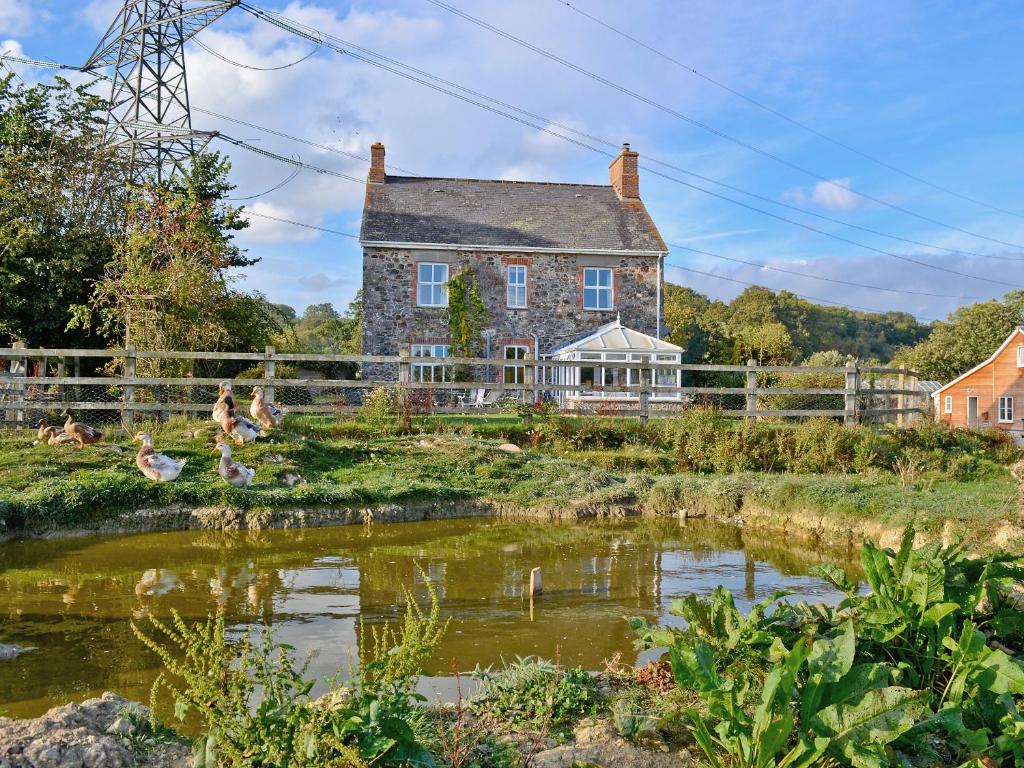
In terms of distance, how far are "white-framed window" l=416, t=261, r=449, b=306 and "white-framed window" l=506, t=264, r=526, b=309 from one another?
6.59ft

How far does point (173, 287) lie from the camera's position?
14711mm

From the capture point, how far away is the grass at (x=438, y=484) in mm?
8641

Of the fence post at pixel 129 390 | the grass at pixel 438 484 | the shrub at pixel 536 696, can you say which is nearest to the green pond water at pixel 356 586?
the grass at pixel 438 484

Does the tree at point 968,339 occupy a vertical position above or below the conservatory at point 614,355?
above

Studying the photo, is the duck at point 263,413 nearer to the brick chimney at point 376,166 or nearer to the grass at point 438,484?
the grass at point 438,484

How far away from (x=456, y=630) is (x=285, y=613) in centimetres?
135

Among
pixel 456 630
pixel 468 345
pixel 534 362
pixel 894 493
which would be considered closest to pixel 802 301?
pixel 468 345

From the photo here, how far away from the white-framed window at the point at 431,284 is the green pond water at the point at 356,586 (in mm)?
15714

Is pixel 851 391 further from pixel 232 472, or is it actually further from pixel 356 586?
pixel 356 586

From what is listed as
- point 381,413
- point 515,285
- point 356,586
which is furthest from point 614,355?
point 356,586

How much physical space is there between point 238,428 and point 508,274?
15326mm

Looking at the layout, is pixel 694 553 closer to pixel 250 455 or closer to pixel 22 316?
pixel 250 455

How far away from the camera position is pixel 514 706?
11.5ft

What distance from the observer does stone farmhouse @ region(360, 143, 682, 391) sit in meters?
24.5
